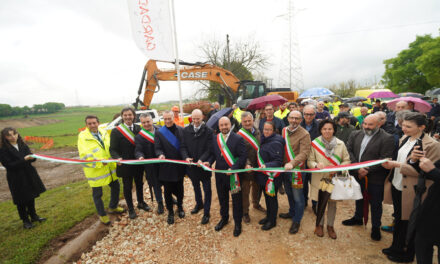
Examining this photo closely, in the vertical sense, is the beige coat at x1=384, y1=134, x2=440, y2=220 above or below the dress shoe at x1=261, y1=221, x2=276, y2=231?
above

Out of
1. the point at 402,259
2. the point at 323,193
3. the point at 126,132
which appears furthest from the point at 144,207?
the point at 402,259

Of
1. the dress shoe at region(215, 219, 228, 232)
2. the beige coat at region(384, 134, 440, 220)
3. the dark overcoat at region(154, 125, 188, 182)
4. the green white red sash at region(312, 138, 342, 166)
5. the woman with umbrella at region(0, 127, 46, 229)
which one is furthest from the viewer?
the dark overcoat at region(154, 125, 188, 182)

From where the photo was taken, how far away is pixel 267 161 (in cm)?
337

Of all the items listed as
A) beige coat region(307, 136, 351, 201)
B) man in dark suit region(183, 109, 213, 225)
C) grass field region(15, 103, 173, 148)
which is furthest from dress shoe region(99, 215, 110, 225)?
grass field region(15, 103, 173, 148)

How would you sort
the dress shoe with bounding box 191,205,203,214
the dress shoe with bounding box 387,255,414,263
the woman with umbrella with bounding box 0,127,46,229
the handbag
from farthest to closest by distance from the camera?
1. the dress shoe with bounding box 191,205,203,214
2. the woman with umbrella with bounding box 0,127,46,229
3. the handbag
4. the dress shoe with bounding box 387,255,414,263

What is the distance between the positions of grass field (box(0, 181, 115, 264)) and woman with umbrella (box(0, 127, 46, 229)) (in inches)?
12.5

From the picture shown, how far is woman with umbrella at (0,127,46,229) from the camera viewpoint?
11.7 feet

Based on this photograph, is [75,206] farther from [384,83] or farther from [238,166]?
[384,83]

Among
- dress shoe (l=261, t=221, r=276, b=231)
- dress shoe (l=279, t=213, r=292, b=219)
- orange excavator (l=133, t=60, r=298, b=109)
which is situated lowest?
dress shoe (l=279, t=213, r=292, b=219)

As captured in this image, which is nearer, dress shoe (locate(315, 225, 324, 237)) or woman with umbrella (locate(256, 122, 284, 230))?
woman with umbrella (locate(256, 122, 284, 230))

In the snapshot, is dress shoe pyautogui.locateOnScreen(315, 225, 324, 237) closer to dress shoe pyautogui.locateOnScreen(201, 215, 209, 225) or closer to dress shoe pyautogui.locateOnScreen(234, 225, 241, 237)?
dress shoe pyautogui.locateOnScreen(234, 225, 241, 237)

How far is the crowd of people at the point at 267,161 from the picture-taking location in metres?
2.49

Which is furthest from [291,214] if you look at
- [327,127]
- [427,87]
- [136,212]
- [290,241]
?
[427,87]

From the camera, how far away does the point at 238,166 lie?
10.9 ft
